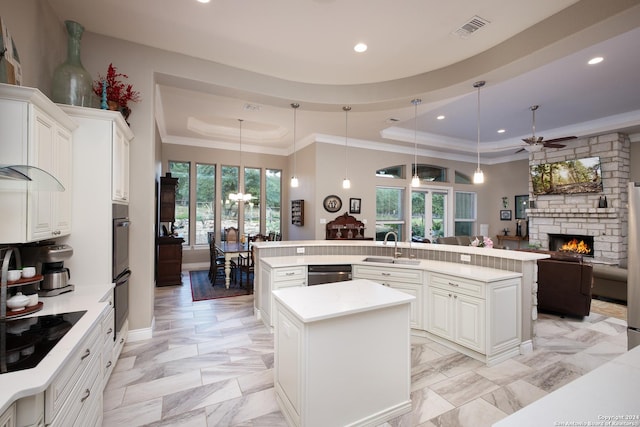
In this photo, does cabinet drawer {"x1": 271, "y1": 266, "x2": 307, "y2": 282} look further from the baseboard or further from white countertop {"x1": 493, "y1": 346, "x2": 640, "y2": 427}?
white countertop {"x1": 493, "y1": 346, "x2": 640, "y2": 427}

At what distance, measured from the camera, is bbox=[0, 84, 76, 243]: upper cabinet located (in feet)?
5.56

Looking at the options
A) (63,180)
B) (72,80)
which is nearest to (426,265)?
(63,180)

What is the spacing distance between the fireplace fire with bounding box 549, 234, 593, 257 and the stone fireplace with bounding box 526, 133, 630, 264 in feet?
0.12

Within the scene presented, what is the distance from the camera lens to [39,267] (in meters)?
2.20

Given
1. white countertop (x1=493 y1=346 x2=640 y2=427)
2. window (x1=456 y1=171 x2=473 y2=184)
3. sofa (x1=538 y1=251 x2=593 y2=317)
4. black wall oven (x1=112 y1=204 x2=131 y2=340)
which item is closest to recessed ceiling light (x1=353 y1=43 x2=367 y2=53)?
black wall oven (x1=112 y1=204 x2=131 y2=340)

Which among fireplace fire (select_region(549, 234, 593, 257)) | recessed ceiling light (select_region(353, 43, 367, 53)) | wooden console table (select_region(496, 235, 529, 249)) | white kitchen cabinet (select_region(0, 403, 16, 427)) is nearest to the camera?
white kitchen cabinet (select_region(0, 403, 16, 427))

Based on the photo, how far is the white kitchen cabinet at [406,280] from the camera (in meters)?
3.41

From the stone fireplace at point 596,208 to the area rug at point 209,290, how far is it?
6786 millimetres

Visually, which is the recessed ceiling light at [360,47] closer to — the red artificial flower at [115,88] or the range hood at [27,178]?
the red artificial flower at [115,88]

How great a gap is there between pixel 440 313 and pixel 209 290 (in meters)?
4.12

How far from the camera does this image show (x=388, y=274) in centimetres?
357

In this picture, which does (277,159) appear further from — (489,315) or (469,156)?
(489,315)

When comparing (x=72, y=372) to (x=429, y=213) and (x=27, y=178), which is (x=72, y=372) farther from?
(x=429, y=213)

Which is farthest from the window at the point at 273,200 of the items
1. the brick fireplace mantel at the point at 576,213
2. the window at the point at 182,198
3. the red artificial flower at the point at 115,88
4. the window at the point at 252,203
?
the brick fireplace mantel at the point at 576,213
